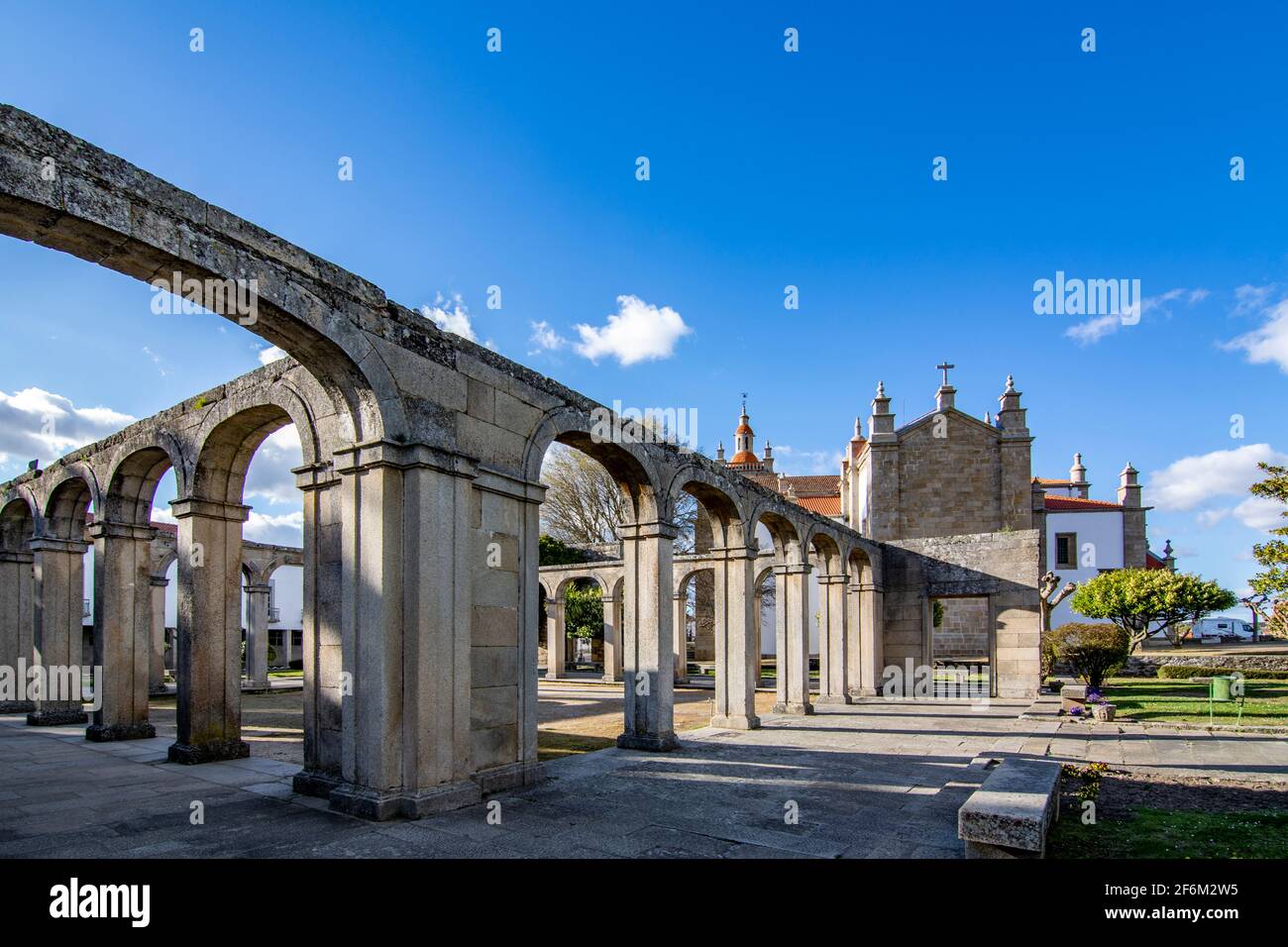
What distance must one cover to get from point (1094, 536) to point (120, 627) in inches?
1601

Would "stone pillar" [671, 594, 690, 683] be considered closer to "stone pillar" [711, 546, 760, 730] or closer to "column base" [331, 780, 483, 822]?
"stone pillar" [711, 546, 760, 730]

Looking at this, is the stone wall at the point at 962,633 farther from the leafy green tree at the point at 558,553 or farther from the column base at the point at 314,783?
the column base at the point at 314,783

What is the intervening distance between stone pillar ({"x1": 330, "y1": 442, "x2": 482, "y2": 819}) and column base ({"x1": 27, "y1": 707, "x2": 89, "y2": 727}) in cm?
835

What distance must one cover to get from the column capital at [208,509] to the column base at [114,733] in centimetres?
330

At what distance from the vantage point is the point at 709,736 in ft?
34.0

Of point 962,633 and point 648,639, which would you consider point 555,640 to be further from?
point 648,639

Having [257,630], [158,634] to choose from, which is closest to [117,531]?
[158,634]

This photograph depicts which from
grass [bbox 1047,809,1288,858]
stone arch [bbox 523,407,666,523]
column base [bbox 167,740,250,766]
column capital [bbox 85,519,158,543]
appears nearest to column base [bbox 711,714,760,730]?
stone arch [bbox 523,407,666,523]

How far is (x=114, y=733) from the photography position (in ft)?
31.3

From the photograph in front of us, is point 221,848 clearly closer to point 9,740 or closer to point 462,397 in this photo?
point 462,397

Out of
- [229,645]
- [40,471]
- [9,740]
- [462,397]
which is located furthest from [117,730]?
[462,397]

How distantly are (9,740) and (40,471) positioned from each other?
397 cm
